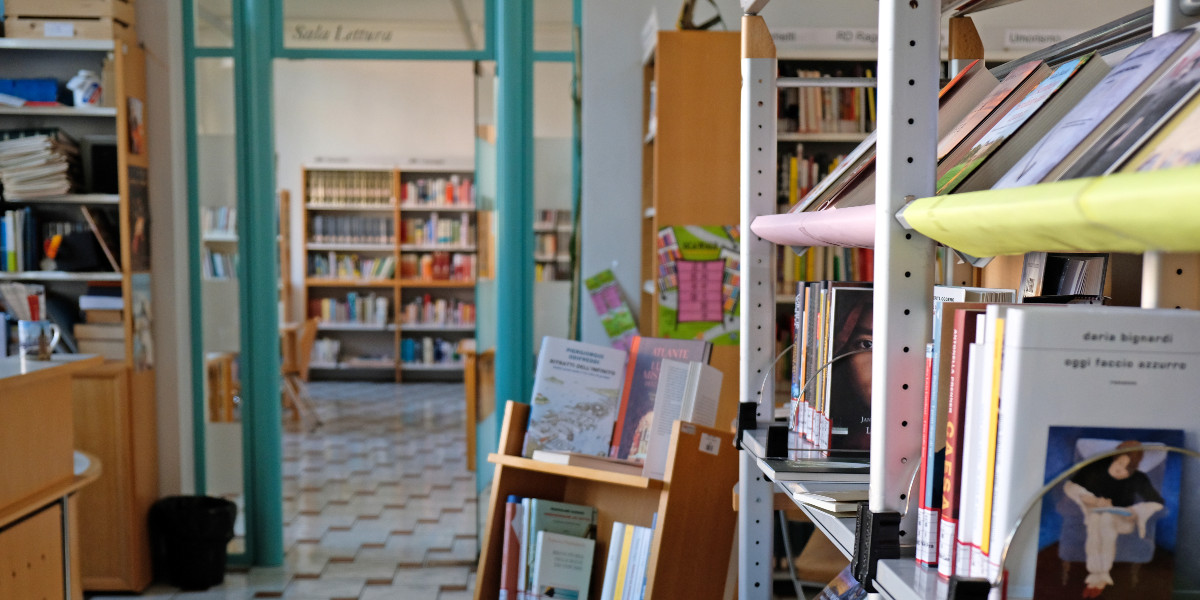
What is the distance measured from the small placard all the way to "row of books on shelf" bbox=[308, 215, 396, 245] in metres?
6.29

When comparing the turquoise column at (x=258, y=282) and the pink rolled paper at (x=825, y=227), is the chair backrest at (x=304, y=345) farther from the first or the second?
the pink rolled paper at (x=825, y=227)

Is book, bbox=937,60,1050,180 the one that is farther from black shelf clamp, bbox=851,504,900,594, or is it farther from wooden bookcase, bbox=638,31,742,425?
wooden bookcase, bbox=638,31,742,425

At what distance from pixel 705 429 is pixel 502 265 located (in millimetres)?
2137

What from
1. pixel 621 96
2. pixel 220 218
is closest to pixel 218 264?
pixel 220 218

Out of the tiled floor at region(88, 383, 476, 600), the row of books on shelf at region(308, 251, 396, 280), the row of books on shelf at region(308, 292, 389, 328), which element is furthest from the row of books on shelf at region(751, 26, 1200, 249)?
the row of books on shelf at region(308, 251, 396, 280)

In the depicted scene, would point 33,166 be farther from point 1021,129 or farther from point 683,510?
point 1021,129

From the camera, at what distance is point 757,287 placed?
5.59ft

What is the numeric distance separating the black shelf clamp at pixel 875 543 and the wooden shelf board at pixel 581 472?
141 cm

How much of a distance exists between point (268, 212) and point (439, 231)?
600 cm

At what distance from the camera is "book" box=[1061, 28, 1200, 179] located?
0.72 meters

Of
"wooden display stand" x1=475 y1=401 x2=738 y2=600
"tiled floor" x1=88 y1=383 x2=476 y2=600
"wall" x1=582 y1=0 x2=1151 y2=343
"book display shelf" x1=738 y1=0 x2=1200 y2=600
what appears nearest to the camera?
"book display shelf" x1=738 y1=0 x2=1200 y2=600

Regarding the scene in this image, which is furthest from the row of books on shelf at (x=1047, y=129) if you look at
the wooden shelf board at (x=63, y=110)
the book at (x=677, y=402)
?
the wooden shelf board at (x=63, y=110)

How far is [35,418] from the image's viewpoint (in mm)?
2783

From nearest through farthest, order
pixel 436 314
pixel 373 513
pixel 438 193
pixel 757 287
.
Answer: pixel 757 287 < pixel 373 513 < pixel 438 193 < pixel 436 314
